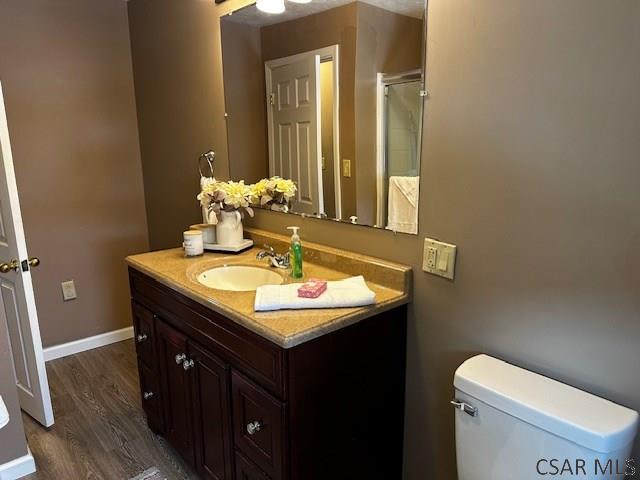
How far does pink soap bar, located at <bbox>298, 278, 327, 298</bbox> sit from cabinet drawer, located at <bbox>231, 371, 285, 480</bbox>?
0.31m

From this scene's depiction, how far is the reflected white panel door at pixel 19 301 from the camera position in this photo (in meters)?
1.91

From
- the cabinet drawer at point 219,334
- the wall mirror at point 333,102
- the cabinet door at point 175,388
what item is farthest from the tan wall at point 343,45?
the cabinet door at point 175,388

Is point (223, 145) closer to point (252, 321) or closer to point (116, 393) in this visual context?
point (252, 321)

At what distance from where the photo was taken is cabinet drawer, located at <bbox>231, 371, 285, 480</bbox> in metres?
1.29

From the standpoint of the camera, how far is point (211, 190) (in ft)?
6.49

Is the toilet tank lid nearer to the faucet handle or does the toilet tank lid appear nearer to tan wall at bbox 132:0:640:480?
tan wall at bbox 132:0:640:480

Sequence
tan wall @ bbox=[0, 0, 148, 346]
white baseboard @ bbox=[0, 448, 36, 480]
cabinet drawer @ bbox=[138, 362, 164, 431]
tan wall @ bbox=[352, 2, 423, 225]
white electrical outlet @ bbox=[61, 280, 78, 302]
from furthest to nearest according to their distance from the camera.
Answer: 1. white electrical outlet @ bbox=[61, 280, 78, 302]
2. tan wall @ bbox=[0, 0, 148, 346]
3. cabinet drawer @ bbox=[138, 362, 164, 431]
4. white baseboard @ bbox=[0, 448, 36, 480]
5. tan wall @ bbox=[352, 2, 423, 225]

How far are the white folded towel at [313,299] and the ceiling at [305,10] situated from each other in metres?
0.85

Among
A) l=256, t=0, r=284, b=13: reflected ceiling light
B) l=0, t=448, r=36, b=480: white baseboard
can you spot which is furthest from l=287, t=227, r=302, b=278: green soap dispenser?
l=0, t=448, r=36, b=480: white baseboard

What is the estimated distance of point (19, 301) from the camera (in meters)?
2.05

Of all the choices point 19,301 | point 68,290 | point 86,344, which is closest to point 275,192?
point 19,301

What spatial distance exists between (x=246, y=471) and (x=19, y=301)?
4.45 ft

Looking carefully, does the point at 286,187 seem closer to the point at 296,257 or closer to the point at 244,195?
the point at 244,195

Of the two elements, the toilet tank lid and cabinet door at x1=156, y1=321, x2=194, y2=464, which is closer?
the toilet tank lid
